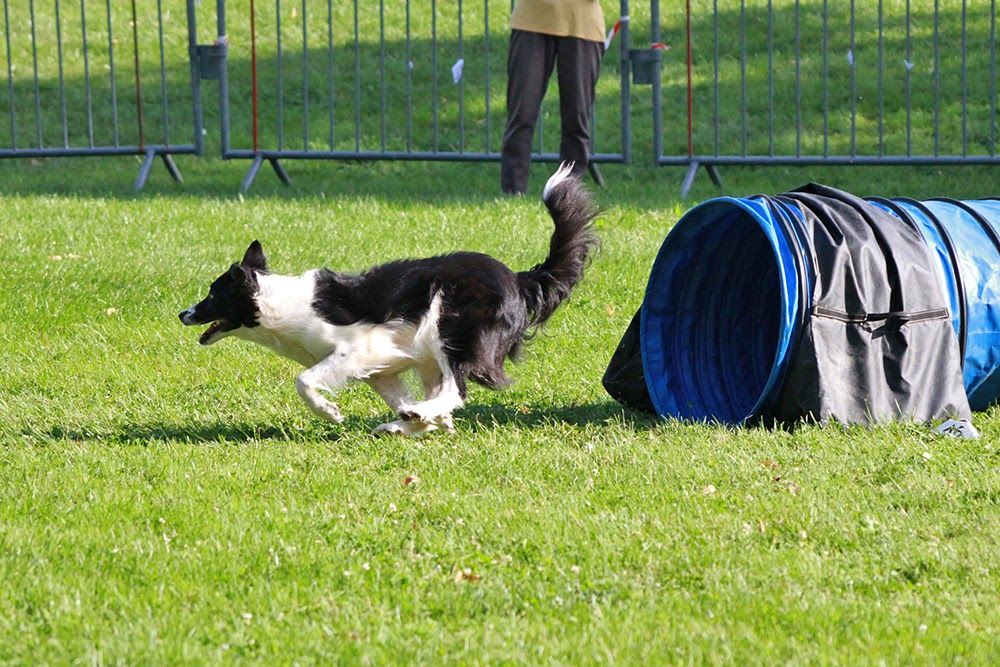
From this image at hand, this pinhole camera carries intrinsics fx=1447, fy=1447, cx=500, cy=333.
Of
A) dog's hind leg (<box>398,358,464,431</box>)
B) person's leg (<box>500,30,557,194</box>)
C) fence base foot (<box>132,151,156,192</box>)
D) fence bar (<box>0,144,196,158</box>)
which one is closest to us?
dog's hind leg (<box>398,358,464,431</box>)

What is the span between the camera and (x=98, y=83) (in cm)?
1717

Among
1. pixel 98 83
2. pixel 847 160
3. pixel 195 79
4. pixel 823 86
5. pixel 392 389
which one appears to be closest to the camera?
pixel 392 389

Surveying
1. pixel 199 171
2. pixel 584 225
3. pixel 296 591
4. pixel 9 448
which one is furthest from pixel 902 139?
pixel 296 591

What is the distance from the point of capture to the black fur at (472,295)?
226 inches

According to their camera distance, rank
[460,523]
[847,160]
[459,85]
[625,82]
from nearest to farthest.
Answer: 1. [460,523]
2. [847,160]
3. [625,82]
4. [459,85]

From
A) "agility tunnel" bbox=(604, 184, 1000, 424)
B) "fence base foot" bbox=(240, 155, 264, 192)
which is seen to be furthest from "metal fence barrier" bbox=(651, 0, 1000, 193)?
"agility tunnel" bbox=(604, 184, 1000, 424)

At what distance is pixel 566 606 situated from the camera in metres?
3.84

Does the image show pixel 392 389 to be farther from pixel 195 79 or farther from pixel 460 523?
pixel 195 79

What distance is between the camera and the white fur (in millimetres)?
5711

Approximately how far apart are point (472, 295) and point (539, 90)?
6214 millimetres

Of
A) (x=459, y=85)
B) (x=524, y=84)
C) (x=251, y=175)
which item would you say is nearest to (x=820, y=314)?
(x=524, y=84)

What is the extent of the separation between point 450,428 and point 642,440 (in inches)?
30.5

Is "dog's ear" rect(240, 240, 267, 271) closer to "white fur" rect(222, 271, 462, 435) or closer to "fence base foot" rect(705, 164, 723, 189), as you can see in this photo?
"white fur" rect(222, 271, 462, 435)

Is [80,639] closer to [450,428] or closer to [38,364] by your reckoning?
[450,428]
